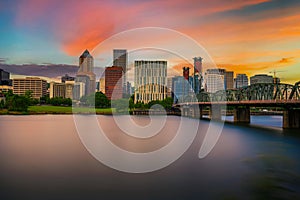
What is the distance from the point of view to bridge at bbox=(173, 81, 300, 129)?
2102 inches

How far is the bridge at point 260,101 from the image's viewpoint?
53.4 meters

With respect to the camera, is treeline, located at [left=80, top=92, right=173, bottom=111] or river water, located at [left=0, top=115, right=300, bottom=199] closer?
river water, located at [left=0, top=115, right=300, bottom=199]

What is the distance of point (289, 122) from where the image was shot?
5478cm

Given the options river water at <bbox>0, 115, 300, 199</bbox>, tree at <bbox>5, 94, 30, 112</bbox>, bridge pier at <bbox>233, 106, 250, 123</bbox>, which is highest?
tree at <bbox>5, 94, 30, 112</bbox>

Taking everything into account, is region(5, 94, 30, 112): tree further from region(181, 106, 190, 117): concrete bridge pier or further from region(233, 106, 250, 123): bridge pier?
region(233, 106, 250, 123): bridge pier

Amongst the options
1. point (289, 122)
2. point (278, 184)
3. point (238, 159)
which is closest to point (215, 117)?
point (289, 122)

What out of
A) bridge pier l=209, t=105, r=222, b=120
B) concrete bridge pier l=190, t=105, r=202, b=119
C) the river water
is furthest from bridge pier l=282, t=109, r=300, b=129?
concrete bridge pier l=190, t=105, r=202, b=119

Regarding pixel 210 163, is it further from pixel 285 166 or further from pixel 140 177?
pixel 140 177

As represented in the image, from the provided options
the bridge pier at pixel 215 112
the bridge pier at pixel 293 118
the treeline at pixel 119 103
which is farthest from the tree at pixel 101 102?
the bridge pier at pixel 293 118

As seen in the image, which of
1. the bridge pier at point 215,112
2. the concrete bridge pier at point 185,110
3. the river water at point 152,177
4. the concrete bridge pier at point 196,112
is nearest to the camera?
the river water at point 152,177

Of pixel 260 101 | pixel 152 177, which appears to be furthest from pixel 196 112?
pixel 152 177

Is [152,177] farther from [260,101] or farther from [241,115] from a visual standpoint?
[241,115]

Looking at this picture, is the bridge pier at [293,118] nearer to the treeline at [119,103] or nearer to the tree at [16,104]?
the tree at [16,104]

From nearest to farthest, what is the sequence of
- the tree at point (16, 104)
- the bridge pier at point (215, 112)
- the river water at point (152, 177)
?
the river water at point (152, 177) < the bridge pier at point (215, 112) < the tree at point (16, 104)
